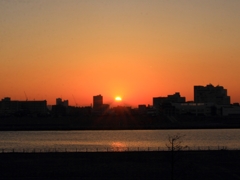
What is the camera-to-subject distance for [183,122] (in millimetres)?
143125
